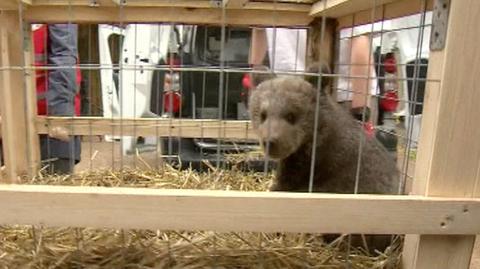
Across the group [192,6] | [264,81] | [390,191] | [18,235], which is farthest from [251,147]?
[18,235]

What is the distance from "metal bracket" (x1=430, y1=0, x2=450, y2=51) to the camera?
1034 millimetres

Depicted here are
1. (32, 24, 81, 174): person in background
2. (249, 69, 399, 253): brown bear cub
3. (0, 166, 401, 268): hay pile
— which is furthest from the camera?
(32, 24, 81, 174): person in background

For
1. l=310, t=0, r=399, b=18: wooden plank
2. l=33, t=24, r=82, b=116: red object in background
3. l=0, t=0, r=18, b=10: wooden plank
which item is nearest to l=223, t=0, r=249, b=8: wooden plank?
l=310, t=0, r=399, b=18: wooden plank

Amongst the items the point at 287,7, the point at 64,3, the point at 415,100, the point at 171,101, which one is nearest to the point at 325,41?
the point at 287,7

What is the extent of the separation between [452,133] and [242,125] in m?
1.46

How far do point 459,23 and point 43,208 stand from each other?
996mm

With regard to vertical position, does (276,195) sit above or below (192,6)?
below

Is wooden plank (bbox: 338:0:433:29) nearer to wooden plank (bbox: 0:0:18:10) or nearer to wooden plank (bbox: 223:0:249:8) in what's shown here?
wooden plank (bbox: 223:0:249:8)

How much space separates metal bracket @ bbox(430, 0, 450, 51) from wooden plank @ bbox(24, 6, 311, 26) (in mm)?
1088

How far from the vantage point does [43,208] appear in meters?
1.02

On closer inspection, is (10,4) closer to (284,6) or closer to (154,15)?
(154,15)

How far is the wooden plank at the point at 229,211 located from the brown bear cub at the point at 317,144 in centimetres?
57

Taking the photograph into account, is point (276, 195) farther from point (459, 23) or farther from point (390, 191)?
point (390, 191)

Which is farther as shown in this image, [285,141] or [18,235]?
[285,141]
